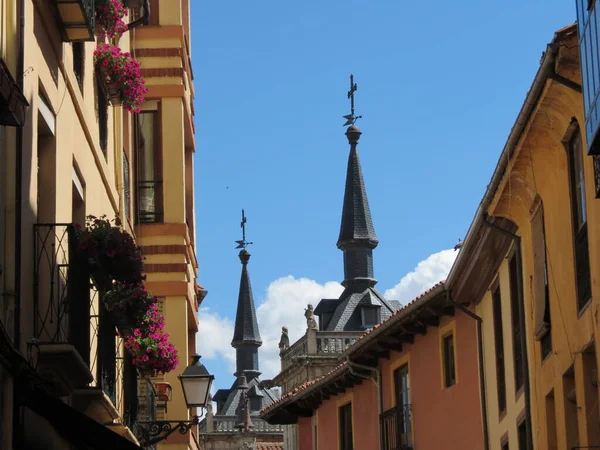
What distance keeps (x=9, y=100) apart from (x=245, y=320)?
Answer: 357ft

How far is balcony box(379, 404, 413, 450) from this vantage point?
28.8 metres

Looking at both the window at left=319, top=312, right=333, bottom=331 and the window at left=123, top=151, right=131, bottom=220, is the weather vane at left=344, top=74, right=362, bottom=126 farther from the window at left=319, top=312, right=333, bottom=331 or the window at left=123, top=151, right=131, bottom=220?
the window at left=123, top=151, right=131, bottom=220

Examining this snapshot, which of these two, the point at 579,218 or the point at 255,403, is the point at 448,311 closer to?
the point at 579,218

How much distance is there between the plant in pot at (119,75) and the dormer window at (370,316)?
167ft

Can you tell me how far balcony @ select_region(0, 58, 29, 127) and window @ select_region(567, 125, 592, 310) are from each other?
7332 mm

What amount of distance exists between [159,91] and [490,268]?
6.10 m

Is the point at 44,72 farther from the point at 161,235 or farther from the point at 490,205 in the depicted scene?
the point at 161,235

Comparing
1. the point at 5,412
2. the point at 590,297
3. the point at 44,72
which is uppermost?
the point at 44,72

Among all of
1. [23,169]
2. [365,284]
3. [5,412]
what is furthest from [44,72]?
[365,284]

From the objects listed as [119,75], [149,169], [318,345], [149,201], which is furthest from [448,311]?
[318,345]

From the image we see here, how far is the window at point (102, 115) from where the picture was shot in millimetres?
17281

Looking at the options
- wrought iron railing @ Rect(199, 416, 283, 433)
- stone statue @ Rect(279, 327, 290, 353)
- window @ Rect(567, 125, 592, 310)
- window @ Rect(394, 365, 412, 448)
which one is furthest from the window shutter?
wrought iron railing @ Rect(199, 416, 283, 433)

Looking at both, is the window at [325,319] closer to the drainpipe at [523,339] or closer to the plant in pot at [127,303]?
the drainpipe at [523,339]

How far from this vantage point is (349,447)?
33.8m
